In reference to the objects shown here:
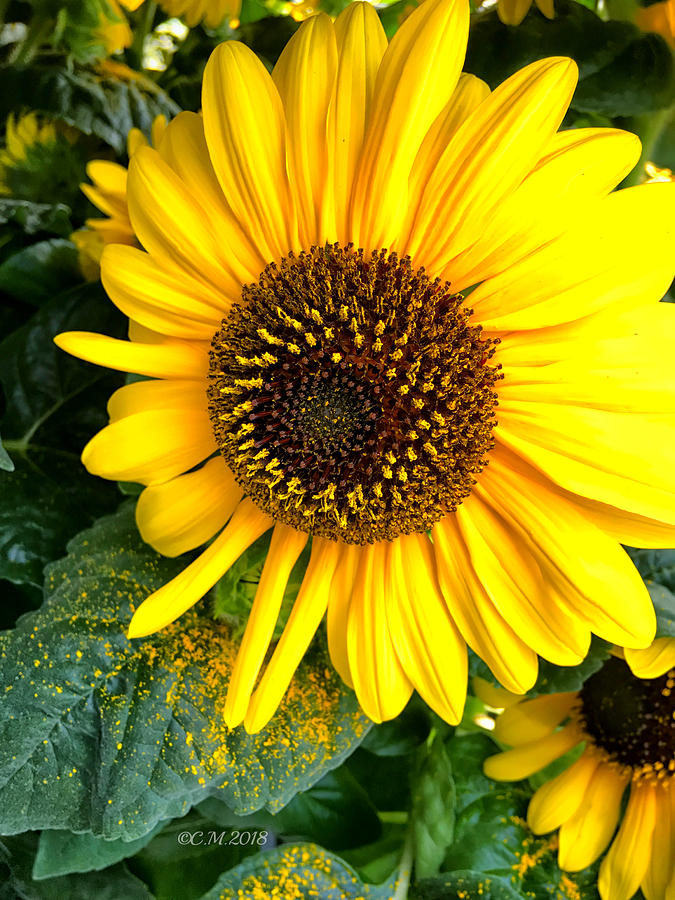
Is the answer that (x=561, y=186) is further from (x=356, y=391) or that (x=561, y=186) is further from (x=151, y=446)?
(x=151, y=446)

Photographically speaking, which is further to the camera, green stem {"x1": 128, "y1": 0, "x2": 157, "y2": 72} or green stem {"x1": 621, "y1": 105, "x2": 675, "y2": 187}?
green stem {"x1": 128, "y1": 0, "x2": 157, "y2": 72}

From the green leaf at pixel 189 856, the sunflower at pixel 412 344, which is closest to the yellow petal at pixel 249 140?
the sunflower at pixel 412 344

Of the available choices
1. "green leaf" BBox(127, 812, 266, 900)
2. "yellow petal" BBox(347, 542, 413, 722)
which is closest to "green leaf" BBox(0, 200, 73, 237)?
"yellow petal" BBox(347, 542, 413, 722)

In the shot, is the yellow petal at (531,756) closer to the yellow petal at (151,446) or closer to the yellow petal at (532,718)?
the yellow petal at (532,718)

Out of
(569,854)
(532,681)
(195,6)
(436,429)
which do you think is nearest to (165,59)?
(195,6)

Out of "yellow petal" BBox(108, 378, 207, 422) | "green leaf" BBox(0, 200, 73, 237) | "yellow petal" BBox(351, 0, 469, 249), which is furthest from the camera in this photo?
"green leaf" BBox(0, 200, 73, 237)

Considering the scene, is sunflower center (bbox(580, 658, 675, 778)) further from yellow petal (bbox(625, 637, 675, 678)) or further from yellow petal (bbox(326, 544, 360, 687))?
yellow petal (bbox(326, 544, 360, 687))

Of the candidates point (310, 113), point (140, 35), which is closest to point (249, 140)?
point (310, 113)

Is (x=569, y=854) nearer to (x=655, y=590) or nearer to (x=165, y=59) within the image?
(x=655, y=590)
